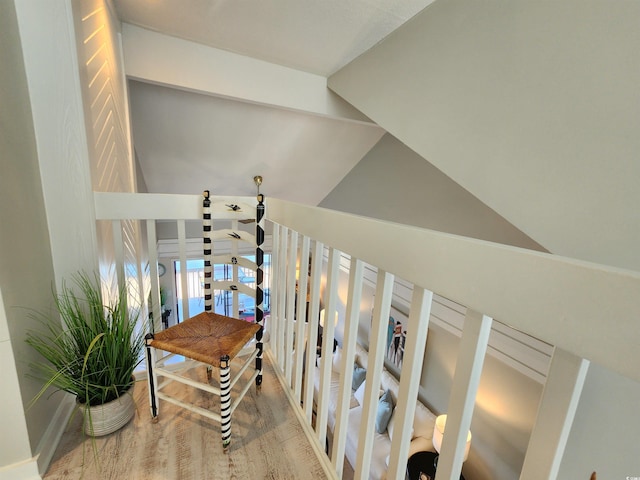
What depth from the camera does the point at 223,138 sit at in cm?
309

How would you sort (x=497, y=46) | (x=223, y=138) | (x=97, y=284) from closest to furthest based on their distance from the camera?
(x=97, y=284), (x=497, y=46), (x=223, y=138)

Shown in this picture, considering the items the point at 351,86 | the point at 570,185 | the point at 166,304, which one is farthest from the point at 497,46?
the point at 166,304

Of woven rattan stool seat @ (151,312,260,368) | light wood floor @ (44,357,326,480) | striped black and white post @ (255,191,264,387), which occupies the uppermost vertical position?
striped black and white post @ (255,191,264,387)

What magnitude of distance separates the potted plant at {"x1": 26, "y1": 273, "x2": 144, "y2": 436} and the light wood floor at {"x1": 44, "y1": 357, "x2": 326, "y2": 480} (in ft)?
0.24

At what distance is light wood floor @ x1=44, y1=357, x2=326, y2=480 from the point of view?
1006 millimetres

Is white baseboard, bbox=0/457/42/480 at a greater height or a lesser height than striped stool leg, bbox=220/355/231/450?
lesser

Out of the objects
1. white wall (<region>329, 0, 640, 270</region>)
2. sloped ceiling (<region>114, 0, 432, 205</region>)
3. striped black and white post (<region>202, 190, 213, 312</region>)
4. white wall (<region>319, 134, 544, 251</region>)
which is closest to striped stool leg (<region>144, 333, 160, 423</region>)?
striped black and white post (<region>202, 190, 213, 312</region>)

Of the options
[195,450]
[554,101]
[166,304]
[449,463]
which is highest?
[554,101]

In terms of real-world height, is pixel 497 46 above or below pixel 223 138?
above

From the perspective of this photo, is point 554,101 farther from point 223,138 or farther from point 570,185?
point 223,138

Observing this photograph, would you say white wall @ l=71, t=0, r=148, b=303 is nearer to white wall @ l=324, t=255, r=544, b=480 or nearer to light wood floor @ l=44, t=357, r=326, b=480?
light wood floor @ l=44, t=357, r=326, b=480

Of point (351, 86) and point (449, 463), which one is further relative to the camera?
point (351, 86)

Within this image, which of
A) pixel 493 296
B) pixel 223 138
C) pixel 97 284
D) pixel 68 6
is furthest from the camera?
pixel 223 138

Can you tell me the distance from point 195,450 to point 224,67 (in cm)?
244
